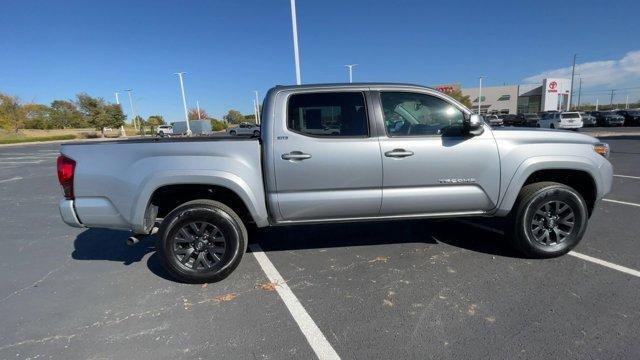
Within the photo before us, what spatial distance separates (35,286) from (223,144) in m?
2.60

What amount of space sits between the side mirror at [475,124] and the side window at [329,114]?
3.39 feet

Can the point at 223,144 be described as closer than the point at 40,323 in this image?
No

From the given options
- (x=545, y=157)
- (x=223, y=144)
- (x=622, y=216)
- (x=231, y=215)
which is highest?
(x=223, y=144)

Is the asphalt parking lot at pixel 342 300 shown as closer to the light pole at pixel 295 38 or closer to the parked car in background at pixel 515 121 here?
the light pole at pixel 295 38

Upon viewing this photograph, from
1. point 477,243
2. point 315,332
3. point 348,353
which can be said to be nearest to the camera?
point 348,353

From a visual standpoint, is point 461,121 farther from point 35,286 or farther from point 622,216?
point 35,286

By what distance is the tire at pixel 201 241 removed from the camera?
3471 mm

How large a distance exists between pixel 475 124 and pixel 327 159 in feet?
4.97

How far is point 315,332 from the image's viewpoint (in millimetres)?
2730

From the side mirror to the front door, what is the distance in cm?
8

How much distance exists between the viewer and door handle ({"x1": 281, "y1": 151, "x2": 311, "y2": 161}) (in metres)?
3.39

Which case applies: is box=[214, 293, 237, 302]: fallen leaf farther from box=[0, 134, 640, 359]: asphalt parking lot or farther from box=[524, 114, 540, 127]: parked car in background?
box=[524, 114, 540, 127]: parked car in background

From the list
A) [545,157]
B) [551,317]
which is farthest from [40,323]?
[545,157]

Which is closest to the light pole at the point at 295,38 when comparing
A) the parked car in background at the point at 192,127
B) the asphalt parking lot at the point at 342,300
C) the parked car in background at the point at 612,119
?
the asphalt parking lot at the point at 342,300
